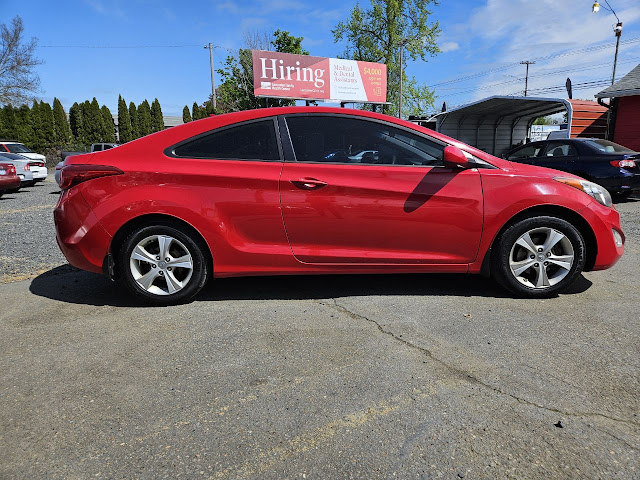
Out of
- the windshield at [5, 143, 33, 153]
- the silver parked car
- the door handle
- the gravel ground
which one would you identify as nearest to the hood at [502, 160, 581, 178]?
the door handle

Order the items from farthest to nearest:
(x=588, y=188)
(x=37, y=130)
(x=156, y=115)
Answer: (x=156, y=115) → (x=37, y=130) → (x=588, y=188)

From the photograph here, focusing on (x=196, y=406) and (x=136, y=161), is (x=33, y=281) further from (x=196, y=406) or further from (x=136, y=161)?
(x=196, y=406)

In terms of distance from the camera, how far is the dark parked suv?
9156 mm

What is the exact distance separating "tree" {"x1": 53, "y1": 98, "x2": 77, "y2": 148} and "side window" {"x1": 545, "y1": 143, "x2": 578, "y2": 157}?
37.1 metres

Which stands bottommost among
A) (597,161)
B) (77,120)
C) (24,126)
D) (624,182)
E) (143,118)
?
(624,182)

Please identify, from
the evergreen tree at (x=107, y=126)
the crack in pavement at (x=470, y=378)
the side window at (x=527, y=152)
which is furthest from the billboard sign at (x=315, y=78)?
the evergreen tree at (x=107, y=126)

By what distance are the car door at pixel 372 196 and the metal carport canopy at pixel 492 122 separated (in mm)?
15261

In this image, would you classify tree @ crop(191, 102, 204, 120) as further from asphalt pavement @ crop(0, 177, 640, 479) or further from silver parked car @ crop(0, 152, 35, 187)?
asphalt pavement @ crop(0, 177, 640, 479)

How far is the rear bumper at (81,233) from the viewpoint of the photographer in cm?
341

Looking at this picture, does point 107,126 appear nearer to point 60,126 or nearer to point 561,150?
point 60,126

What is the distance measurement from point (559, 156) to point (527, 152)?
97 cm

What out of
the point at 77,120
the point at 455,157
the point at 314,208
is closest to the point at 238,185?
the point at 314,208

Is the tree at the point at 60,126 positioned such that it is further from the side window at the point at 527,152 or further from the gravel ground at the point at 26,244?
the side window at the point at 527,152

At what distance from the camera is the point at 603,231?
3615 millimetres
